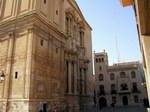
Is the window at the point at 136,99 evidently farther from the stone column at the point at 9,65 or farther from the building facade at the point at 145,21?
the building facade at the point at 145,21

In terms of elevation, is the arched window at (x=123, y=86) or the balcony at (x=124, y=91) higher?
the arched window at (x=123, y=86)

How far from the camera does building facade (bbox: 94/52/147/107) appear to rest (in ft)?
131

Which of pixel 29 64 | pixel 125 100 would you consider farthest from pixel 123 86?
pixel 29 64

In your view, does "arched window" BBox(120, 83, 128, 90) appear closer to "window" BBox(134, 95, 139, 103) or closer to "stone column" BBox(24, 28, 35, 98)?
"window" BBox(134, 95, 139, 103)

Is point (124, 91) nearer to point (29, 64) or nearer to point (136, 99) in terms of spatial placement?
point (136, 99)

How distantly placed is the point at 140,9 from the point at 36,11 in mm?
14462

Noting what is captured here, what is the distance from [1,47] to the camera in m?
17.4

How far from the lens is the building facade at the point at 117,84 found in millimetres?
39781

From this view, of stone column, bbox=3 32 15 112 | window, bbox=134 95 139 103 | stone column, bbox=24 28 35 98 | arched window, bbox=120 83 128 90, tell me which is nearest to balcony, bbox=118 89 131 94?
arched window, bbox=120 83 128 90

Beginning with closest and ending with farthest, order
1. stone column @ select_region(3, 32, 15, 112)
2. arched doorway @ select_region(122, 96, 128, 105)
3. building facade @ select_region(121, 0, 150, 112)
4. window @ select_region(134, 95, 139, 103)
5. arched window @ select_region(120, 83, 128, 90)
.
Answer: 1. building facade @ select_region(121, 0, 150, 112)
2. stone column @ select_region(3, 32, 15, 112)
3. window @ select_region(134, 95, 139, 103)
4. arched doorway @ select_region(122, 96, 128, 105)
5. arched window @ select_region(120, 83, 128, 90)

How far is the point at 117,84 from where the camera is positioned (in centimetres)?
4156

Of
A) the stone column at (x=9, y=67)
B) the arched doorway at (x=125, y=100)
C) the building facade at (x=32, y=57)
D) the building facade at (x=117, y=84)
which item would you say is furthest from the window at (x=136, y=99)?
the stone column at (x=9, y=67)

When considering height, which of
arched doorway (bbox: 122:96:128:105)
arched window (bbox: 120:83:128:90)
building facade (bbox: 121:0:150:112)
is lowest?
arched doorway (bbox: 122:96:128:105)

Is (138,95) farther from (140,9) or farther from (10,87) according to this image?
(140,9)
